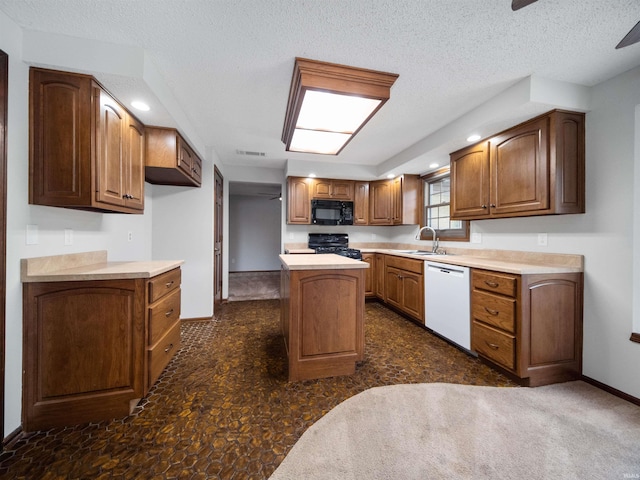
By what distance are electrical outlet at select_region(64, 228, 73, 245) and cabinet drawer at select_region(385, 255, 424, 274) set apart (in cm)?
334

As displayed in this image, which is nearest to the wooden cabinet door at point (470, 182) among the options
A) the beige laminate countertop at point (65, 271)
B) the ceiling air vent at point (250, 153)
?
the ceiling air vent at point (250, 153)

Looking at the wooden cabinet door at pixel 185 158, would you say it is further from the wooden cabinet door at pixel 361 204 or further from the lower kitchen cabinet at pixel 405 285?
the lower kitchen cabinet at pixel 405 285

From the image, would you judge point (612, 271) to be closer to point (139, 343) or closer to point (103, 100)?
point (139, 343)

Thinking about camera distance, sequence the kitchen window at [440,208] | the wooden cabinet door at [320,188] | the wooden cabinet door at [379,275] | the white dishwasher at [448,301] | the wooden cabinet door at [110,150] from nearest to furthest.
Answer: the wooden cabinet door at [110,150], the white dishwasher at [448,301], the kitchen window at [440,208], the wooden cabinet door at [379,275], the wooden cabinet door at [320,188]

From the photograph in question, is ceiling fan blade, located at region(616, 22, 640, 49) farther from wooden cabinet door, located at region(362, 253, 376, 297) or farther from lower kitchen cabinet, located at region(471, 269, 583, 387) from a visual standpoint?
wooden cabinet door, located at region(362, 253, 376, 297)

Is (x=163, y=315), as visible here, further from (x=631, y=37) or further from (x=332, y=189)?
(x=332, y=189)

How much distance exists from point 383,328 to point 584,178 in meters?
2.36

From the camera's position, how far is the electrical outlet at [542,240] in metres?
2.25

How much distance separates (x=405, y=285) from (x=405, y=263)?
30 centimetres

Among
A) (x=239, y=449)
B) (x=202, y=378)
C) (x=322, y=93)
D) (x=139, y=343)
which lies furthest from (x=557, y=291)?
(x=139, y=343)

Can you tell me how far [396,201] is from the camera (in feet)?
14.3

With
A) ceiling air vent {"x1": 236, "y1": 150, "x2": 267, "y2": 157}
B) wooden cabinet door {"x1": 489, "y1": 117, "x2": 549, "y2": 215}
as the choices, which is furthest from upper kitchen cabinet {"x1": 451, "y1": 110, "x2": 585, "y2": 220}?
ceiling air vent {"x1": 236, "y1": 150, "x2": 267, "y2": 157}

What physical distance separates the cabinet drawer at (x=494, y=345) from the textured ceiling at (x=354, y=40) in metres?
2.03

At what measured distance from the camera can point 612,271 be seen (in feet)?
6.09
